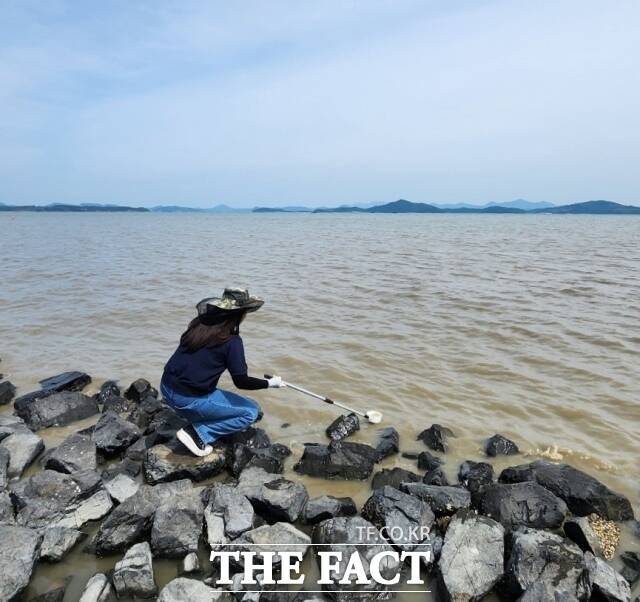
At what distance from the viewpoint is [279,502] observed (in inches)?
192

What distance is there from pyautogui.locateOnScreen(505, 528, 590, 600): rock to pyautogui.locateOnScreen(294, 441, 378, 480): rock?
6.83 feet

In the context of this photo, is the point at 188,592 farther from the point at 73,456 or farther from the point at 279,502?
the point at 73,456

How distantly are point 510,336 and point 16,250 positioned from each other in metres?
34.4

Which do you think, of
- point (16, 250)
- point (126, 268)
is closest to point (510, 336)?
point (126, 268)

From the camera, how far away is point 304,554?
174 inches

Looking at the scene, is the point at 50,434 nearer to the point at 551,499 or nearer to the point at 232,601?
the point at 232,601

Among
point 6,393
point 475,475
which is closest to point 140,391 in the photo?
point 6,393

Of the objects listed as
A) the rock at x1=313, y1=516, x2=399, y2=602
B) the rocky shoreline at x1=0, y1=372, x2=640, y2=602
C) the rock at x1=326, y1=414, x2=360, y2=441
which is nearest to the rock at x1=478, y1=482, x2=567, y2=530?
the rocky shoreline at x1=0, y1=372, x2=640, y2=602

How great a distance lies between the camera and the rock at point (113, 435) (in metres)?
6.32

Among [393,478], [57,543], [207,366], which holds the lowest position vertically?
[393,478]

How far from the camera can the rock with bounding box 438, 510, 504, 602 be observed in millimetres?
3959

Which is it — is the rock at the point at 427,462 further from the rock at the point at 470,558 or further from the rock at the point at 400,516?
the rock at the point at 470,558

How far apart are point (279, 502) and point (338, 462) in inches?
47.1

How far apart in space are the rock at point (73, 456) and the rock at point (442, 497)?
3.95 meters
